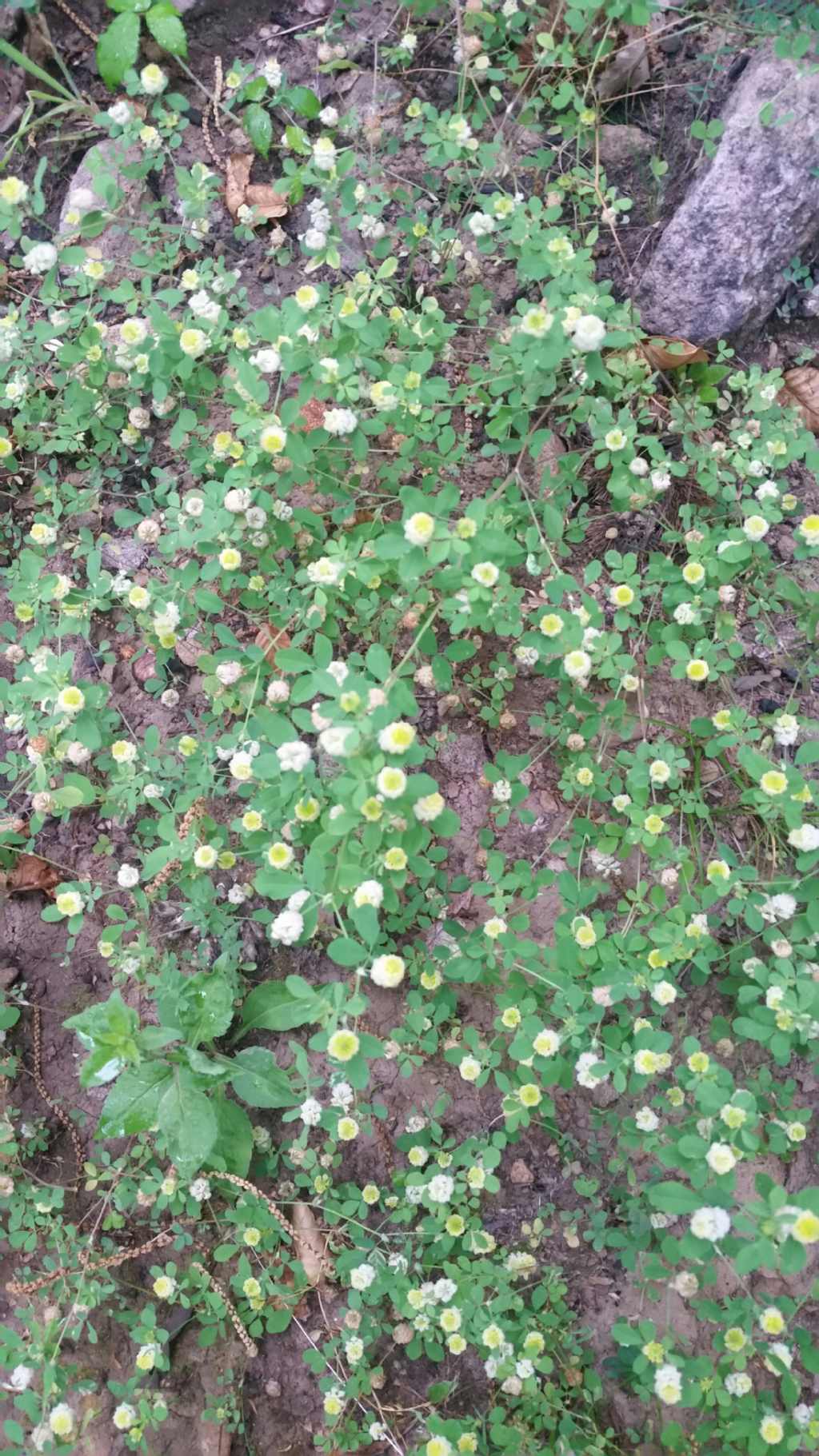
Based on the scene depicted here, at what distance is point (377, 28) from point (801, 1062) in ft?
13.9

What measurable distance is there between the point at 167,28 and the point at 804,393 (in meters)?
2.84

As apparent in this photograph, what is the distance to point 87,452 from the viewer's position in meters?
3.62

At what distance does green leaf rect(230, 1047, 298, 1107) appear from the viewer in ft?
9.90

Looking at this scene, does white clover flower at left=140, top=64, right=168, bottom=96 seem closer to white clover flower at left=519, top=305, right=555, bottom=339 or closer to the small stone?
white clover flower at left=519, top=305, right=555, bottom=339

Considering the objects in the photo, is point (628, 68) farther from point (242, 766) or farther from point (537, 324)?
point (242, 766)

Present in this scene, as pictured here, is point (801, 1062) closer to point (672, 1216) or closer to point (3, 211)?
point (672, 1216)

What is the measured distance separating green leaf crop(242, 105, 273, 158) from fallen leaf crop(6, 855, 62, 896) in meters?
2.94

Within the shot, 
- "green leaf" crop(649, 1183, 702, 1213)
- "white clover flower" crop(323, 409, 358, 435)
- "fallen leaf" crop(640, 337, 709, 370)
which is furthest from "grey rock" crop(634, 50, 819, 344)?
"green leaf" crop(649, 1183, 702, 1213)

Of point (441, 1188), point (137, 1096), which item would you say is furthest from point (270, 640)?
point (441, 1188)

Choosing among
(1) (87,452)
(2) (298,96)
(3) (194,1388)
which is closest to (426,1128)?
(3) (194,1388)

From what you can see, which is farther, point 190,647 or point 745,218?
point 190,647

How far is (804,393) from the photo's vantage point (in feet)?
11.3

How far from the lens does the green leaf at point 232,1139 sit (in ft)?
9.87

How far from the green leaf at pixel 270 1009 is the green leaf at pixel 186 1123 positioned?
315 mm
